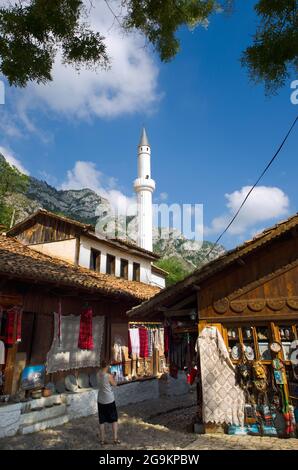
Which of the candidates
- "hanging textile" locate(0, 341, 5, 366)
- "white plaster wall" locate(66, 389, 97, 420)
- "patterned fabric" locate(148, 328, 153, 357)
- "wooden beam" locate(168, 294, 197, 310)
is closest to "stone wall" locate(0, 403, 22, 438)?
"hanging textile" locate(0, 341, 5, 366)

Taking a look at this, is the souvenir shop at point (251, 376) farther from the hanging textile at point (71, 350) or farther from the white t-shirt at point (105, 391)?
the hanging textile at point (71, 350)

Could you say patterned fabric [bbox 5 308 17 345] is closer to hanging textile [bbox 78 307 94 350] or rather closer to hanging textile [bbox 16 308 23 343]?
hanging textile [bbox 16 308 23 343]

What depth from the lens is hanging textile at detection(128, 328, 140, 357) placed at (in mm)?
13951

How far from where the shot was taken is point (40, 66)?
6477mm

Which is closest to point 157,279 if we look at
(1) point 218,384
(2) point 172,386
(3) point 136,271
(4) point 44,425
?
(3) point 136,271

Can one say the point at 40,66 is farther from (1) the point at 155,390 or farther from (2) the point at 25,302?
(1) the point at 155,390

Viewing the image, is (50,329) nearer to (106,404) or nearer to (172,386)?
(106,404)

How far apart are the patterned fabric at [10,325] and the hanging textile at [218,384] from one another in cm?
500

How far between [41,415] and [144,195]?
117 ft

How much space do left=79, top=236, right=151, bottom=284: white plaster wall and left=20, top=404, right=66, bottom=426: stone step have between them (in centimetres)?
721

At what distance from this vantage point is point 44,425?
8.85m

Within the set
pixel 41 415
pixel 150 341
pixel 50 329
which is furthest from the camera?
pixel 150 341

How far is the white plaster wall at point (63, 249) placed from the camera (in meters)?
15.9

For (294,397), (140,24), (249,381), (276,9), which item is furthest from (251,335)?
(140,24)
